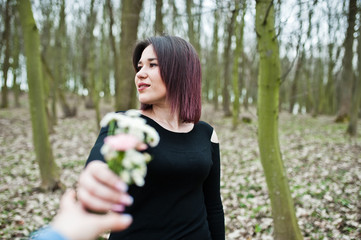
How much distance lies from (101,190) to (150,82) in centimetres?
84

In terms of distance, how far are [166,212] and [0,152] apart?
27.6 ft

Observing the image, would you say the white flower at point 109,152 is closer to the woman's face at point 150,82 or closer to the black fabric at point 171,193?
the black fabric at point 171,193

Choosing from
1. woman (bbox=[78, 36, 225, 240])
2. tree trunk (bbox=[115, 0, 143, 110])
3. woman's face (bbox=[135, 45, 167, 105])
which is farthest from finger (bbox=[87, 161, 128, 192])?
tree trunk (bbox=[115, 0, 143, 110])

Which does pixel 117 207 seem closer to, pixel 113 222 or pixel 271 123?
pixel 113 222

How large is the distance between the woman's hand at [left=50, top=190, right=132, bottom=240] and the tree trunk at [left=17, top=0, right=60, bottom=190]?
4.57 metres

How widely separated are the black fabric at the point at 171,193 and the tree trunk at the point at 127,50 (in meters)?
3.91

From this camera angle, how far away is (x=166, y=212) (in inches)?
51.6

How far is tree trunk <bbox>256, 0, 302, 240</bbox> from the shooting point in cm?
277

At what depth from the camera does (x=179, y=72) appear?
4.86ft

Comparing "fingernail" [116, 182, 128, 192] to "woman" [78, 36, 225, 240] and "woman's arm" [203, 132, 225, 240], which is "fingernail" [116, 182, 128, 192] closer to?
"woman" [78, 36, 225, 240]

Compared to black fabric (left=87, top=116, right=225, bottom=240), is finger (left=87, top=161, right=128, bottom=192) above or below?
above

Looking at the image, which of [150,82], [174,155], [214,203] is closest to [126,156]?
[174,155]

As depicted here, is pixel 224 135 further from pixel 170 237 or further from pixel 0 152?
pixel 170 237

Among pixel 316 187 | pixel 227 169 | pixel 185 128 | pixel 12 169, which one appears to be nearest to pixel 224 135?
pixel 227 169
